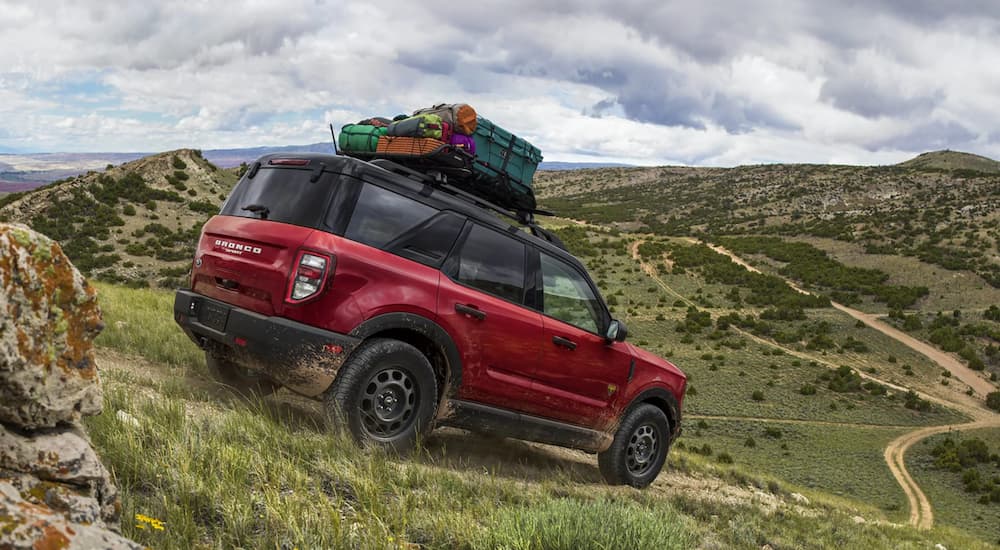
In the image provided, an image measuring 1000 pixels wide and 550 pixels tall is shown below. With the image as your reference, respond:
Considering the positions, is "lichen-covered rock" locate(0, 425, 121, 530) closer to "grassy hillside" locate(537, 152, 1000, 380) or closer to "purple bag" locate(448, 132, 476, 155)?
"purple bag" locate(448, 132, 476, 155)

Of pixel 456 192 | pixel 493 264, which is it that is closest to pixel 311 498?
pixel 493 264

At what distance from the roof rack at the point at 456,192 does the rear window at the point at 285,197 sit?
20.6 inches

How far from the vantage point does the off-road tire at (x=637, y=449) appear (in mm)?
6449

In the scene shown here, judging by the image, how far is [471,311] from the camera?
16.6 ft

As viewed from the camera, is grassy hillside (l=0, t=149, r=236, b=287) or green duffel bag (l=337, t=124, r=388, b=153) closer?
green duffel bag (l=337, t=124, r=388, b=153)

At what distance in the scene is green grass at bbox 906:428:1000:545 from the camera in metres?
16.6

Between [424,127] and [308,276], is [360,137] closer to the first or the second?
[424,127]

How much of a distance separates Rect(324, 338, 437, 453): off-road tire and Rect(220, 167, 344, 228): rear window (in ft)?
3.32

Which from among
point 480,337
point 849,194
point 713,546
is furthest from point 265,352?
point 849,194

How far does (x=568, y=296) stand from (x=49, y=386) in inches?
163

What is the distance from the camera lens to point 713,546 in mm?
4480

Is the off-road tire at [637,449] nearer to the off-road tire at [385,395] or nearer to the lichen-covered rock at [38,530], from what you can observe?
the off-road tire at [385,395]

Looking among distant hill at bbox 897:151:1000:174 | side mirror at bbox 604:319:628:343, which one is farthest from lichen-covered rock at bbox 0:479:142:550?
distant hill at bbox 897:151:1000:174

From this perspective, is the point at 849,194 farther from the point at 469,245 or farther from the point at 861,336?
the point at 469,245
